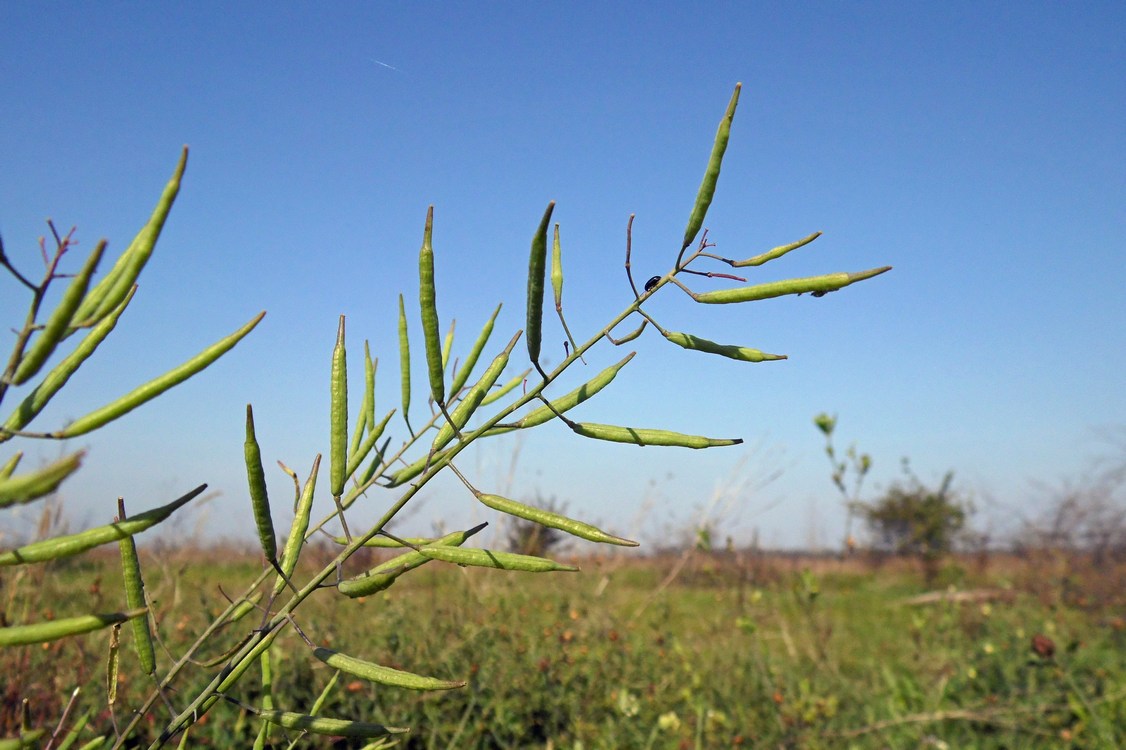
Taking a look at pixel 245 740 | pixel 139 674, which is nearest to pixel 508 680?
pixel 245 740

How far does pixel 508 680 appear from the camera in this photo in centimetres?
257

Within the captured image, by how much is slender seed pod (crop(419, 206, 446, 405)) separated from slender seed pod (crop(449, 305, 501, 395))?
12 centimetres

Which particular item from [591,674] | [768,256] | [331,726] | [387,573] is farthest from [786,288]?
[591,674]

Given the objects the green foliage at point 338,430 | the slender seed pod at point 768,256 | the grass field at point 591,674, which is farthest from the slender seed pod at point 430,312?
the grass field at point 591,674

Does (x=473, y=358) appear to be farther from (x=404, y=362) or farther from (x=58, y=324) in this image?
(x=58, y=324)

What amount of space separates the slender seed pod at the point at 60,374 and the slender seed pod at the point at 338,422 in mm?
160

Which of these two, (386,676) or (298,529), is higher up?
(298,529)

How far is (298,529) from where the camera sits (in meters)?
0.66

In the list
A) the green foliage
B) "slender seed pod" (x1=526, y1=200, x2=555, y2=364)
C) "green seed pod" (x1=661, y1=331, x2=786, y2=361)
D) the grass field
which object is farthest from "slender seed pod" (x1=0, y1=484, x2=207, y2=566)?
the grass field

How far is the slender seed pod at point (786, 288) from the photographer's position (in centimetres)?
59

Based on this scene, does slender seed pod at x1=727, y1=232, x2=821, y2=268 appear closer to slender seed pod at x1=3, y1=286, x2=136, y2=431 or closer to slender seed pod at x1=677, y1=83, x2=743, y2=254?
slender seed pod at x1=677, y1=83, x2=743, y2=254

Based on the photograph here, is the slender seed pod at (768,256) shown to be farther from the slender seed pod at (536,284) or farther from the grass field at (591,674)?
the grass field at (591,674)

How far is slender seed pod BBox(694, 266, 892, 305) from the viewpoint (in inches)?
23.3

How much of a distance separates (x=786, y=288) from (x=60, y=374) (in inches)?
20.6
